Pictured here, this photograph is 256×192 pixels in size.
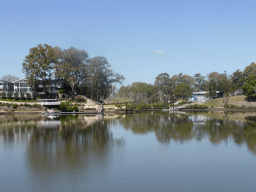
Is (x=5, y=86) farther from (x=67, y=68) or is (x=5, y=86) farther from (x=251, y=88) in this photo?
(x=251, y=88)

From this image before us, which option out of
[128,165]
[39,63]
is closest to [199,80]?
[39,63]

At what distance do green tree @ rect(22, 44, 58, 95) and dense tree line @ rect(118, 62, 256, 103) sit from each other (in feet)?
127

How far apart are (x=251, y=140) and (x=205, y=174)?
11154 mm

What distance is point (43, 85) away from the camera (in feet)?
251

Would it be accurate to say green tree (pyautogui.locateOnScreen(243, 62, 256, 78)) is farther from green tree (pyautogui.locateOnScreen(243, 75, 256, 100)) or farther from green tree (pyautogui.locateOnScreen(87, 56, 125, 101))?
green tree (pyautogui.locateOnScreen(87, 56, 125, 101))

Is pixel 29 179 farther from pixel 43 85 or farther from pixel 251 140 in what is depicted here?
pixel 43 85

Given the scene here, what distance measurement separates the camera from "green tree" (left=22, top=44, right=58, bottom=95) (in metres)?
72.6

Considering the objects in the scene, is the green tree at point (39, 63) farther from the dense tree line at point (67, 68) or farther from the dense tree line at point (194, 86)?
the dense tree line at point (194, 86)

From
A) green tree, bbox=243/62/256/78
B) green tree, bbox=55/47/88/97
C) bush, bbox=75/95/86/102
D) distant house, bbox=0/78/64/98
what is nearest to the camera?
green tree, bbox=55/47/88/97

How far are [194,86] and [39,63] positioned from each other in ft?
285

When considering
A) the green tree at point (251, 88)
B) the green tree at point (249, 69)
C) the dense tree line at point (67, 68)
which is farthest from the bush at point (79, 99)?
the green tree at point (249, 69)

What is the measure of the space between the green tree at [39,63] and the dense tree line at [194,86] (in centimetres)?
3864

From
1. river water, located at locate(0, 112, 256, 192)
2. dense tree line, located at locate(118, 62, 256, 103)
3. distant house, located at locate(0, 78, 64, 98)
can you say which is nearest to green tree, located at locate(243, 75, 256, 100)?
dense tree line, located at locate(118, 62, 256, 103)

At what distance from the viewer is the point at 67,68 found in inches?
2822
